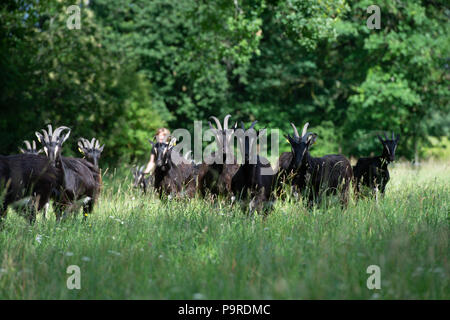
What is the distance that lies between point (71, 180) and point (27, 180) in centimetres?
151

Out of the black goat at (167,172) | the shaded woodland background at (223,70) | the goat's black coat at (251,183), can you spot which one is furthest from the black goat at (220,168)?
the shaded woodland background at (223,70)

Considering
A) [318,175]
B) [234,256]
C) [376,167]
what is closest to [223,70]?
[376,167]

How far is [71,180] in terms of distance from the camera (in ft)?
31.2

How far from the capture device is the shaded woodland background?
1923cm

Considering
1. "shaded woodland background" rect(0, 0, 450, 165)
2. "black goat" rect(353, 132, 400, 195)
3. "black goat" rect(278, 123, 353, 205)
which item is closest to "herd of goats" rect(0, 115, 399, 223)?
"black goat" rect(278, 123, 353, 205)

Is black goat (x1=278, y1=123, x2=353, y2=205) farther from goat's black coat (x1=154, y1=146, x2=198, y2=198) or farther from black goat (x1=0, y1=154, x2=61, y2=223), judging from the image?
black goat (x1=0, y1=154, x2=61, y2=223)

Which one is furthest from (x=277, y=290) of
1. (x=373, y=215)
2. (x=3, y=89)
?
(x=3, y=89)

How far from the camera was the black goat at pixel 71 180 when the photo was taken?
9.16 metres

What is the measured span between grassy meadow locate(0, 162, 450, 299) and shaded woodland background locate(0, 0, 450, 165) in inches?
405

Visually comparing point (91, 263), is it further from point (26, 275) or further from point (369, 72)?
point (369, 72)

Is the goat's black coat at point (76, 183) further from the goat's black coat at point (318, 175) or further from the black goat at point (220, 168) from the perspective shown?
the goat's black coat at point (318, 175)

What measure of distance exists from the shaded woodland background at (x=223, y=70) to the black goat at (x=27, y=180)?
837cm

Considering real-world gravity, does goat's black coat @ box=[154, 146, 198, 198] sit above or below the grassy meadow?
above

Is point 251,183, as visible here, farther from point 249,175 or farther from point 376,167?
point 376,167
